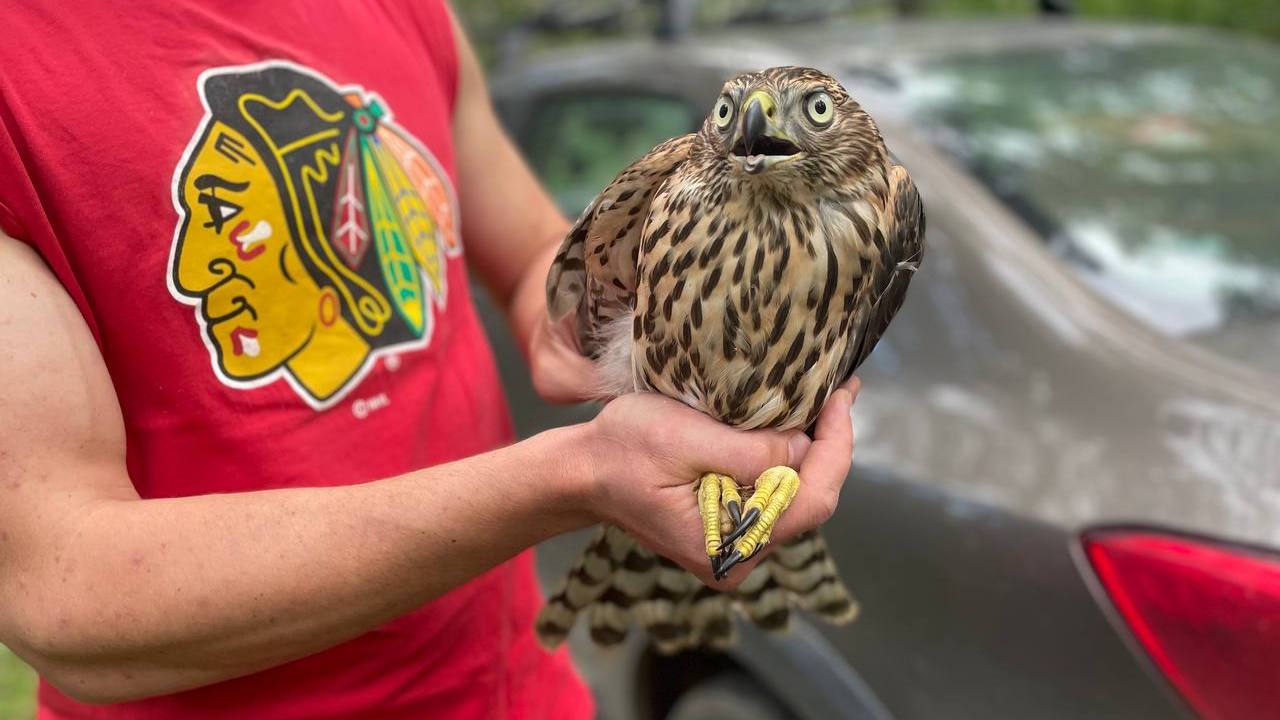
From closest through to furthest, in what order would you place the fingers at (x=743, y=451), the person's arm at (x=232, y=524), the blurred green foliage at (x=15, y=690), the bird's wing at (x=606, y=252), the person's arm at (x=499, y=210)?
the person's arm at (x=232, y=524), the fingers at (x=743, y=451), the bird's wing at (x=606, y=252), the person's arm at (x=499, y=210), the blurred green foliage at (x=15, y=690)

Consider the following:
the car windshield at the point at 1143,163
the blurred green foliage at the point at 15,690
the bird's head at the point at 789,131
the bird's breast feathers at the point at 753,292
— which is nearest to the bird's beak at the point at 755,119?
the bird's head at the point at 789,131

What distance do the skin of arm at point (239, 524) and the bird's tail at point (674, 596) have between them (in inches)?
17.0

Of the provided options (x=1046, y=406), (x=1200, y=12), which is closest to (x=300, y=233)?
(x=1046, y=406)

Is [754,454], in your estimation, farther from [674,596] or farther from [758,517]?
[674,596]

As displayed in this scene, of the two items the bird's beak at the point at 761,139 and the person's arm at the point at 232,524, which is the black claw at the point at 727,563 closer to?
the person's arm at the point at 232,524

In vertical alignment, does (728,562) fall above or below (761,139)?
below

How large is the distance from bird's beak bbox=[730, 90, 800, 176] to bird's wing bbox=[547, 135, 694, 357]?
0.77ft

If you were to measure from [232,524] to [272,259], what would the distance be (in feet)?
1.19

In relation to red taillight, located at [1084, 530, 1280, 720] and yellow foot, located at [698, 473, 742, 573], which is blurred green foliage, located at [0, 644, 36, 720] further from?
red taillight, located at [1084, 530, 1280, 720]

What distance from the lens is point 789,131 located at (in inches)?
55.7

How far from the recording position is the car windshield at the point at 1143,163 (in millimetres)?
2691

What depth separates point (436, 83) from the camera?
1.79m

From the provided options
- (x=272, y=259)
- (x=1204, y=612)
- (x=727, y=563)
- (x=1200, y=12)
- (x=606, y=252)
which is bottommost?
(x=1200, y=12)

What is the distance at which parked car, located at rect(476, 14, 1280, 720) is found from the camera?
2002 mm
